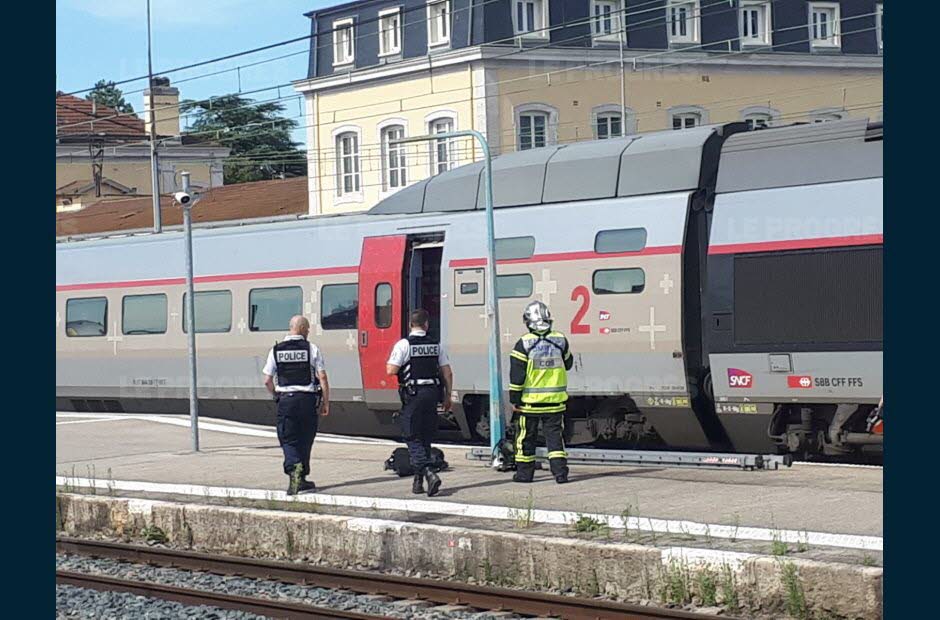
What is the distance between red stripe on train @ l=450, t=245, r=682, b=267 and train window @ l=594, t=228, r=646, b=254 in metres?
0.05

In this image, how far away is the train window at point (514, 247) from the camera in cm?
1734

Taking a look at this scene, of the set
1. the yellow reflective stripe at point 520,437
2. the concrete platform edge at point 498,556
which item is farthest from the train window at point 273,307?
the yellow reflective stripe at point 520,437

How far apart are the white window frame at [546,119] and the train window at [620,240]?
2484 cm

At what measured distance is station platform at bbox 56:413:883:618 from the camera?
923 cm

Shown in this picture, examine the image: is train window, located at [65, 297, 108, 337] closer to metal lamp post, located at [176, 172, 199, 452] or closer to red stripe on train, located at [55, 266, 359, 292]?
red stripe on train, located at [55, 266, 359, 292]

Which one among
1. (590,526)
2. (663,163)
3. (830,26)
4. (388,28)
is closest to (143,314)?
(663,163)

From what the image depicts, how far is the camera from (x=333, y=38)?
150ft

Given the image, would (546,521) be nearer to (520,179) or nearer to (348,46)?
(520,179)

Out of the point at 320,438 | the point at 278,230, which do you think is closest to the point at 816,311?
the point at 320,438

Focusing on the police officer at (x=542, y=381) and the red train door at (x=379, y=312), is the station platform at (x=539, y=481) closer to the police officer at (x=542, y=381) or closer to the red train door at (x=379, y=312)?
the police officer at (x=542, y=381)

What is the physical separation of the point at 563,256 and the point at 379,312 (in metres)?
3.15

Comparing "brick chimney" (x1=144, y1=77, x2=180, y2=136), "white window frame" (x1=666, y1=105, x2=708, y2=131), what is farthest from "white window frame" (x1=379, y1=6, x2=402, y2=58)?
"brick chimney" (x1=144, y1=77, x2=180, y2=136)

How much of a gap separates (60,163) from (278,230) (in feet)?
142

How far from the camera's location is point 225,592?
11.2 m
